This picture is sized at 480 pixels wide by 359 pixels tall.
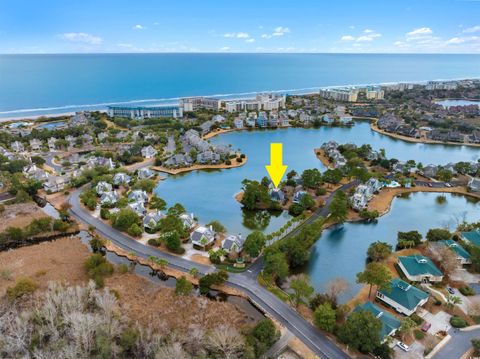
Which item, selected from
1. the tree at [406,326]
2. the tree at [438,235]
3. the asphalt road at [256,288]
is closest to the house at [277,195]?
the asphalt road at [256,288]

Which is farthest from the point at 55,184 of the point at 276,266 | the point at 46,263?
the point at 276,266

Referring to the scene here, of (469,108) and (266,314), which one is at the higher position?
(469,108)

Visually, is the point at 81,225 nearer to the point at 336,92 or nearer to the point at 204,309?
the point at 204,309

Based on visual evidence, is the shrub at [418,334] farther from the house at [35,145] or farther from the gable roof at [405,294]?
the house at [35,145]

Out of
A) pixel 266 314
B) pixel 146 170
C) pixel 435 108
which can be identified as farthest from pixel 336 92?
pixel 266 314

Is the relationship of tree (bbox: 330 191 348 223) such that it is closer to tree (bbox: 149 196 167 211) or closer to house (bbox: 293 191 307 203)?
house (bbox: 293 191 307 203)

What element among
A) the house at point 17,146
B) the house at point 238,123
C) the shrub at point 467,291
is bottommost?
the shrub at point 467,291
